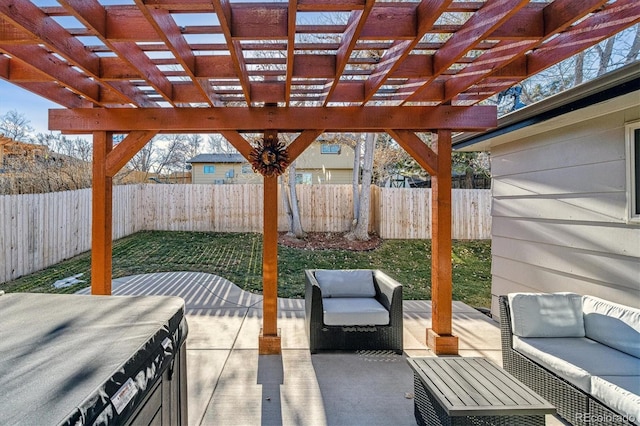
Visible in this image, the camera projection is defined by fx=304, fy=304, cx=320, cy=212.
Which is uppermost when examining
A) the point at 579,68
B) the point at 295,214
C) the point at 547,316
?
the point at 579,68

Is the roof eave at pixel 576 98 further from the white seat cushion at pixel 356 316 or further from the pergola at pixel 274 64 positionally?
the white seat cushion at pixel 356 316

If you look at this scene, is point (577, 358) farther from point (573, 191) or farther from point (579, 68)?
point (579, 68)

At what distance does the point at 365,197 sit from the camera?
9.19 m

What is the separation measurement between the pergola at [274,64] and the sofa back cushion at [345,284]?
0.76 m

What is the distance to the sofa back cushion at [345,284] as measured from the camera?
3.85 meters

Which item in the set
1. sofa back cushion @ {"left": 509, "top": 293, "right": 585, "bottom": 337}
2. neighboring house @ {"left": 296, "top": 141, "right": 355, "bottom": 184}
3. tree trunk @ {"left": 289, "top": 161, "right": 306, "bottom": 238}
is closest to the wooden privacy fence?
tree trunk @ {"left": 289, "top": 161, "right": 306, "bottom": 238}

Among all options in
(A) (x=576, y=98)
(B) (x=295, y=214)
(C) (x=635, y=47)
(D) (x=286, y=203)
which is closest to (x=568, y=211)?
(A) (x=576, y=98)

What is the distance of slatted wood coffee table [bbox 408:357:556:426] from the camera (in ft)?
5.83

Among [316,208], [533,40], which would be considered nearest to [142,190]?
[316,208]

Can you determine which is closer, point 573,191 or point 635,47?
point 573,191

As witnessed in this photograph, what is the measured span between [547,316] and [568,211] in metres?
1.33

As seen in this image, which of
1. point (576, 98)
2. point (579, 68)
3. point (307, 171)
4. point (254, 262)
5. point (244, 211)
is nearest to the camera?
point (576, 98)

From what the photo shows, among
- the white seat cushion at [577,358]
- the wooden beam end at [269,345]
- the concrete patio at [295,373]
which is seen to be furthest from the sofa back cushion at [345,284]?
the white seat cushion at [577,358]

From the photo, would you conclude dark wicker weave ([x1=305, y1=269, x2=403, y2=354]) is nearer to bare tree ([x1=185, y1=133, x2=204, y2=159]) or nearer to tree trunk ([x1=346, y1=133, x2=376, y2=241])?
tree trunk ([x1=346, y1=133, x2=376, y2=241])
